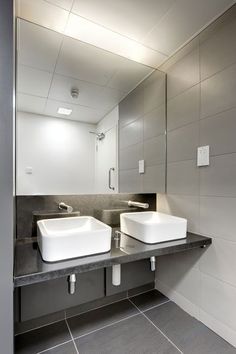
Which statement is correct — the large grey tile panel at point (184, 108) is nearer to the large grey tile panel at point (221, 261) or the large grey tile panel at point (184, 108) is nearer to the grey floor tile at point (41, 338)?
the large grey tile panel at point (221, 261)

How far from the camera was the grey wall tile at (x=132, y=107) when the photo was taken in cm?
186

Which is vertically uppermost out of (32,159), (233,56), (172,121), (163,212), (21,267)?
(233,56)

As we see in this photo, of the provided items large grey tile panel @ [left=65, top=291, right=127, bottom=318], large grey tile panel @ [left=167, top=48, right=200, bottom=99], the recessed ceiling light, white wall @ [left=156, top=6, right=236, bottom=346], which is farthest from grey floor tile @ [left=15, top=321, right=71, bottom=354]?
large grey tile panel @ [left=167, top=48, right=200, bottom=99]

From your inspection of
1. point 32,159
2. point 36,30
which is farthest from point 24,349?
point 36,30

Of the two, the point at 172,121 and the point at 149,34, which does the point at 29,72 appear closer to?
the point at 149,34

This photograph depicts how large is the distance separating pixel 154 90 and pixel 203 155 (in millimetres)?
889

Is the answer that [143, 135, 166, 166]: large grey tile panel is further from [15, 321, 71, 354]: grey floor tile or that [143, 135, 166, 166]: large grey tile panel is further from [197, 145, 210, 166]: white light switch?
[15, 321, 71, 354]: grey floor tile

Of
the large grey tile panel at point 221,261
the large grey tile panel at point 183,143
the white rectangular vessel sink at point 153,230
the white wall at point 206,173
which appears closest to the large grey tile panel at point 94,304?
the white wall at point 206,173

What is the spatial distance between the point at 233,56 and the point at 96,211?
1.49 meters

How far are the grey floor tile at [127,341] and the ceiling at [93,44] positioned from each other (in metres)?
1.64

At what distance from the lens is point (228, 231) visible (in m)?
1.29

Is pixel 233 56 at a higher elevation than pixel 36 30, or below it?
below

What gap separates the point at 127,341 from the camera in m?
1.30

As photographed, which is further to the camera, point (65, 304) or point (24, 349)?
point (65, 304)
